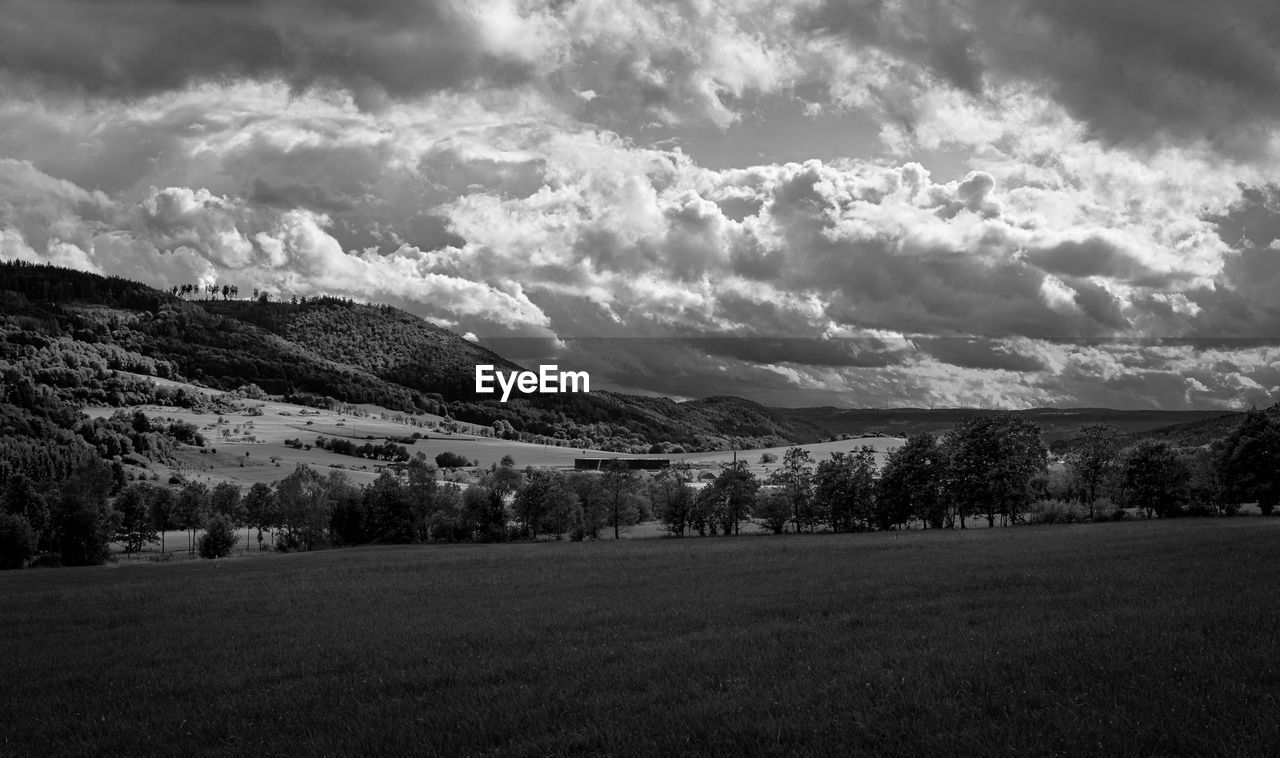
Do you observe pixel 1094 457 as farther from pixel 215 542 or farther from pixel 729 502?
pixel 215 542

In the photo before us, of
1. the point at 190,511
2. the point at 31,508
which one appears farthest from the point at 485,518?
the point at 190,511

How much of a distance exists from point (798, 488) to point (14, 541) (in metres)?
91.3

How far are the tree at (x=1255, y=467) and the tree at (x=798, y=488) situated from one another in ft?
140

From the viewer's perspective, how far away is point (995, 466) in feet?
284

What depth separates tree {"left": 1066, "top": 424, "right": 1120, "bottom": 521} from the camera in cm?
9356

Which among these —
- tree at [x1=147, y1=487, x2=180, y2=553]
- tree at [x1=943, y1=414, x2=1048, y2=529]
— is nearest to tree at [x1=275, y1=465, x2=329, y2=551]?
tree at [x1=147, y1=487, x2=180, y2=553]

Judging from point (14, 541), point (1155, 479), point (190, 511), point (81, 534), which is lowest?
point (190, 511)

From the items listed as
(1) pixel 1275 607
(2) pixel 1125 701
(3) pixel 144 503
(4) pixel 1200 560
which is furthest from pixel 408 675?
(3) pixel 144 503

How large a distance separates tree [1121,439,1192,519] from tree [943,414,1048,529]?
892cm

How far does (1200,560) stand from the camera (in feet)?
91.9

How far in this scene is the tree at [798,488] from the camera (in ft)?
314

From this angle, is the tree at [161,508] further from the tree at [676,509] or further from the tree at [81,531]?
the tree at [676,509]

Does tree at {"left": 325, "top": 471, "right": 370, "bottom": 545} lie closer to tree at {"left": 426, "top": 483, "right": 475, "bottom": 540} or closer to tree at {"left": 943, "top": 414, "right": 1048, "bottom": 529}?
tree at {"left": 426, "top": 483, "right": 475, "bottom": 540}

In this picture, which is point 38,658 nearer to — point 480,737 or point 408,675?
point 408,675
